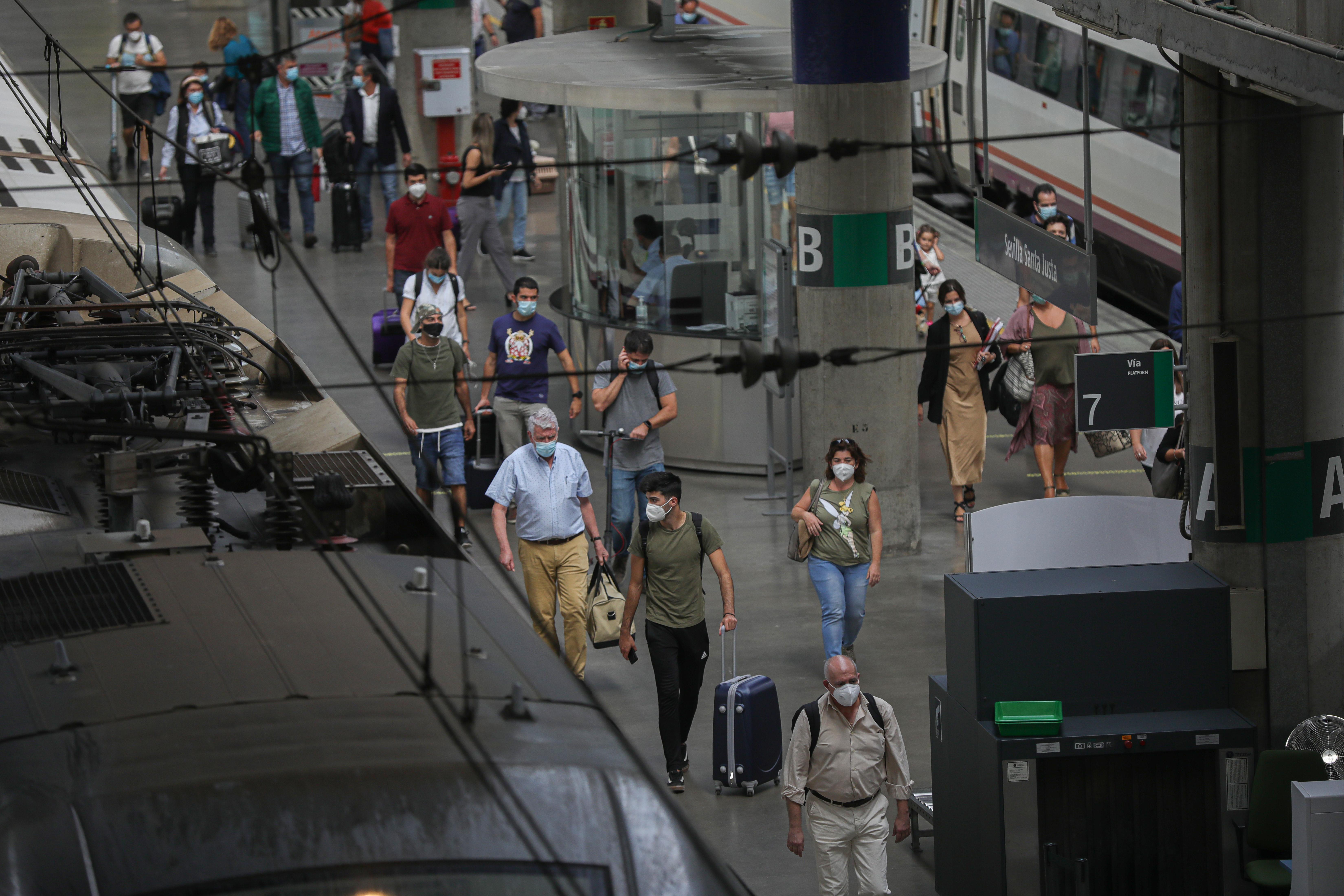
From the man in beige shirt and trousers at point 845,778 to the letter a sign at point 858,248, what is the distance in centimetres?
591

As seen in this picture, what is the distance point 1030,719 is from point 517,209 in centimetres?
1544

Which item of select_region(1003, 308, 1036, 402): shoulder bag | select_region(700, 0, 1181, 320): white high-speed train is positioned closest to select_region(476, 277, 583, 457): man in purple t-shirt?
select_region(1003, 308, 1036, 402): shoulder bag

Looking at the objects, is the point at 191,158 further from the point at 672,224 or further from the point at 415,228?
the point at 672,224

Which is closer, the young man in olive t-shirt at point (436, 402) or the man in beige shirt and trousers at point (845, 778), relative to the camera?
the man in beige shirt and trousers at point (845, 778)

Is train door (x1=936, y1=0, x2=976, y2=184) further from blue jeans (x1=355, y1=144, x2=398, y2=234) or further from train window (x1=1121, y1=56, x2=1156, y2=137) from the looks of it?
blue jeans (x1=355, y1=144, x2=398, y2=234)

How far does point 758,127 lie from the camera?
15359mm

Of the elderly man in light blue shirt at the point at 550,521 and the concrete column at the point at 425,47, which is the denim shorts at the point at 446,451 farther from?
the concrete column at the point at 425,47

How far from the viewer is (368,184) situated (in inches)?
993

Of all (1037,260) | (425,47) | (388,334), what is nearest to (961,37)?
(425,47)

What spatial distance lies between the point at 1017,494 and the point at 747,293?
289 centimetres

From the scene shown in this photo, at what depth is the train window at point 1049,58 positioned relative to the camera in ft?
64.8

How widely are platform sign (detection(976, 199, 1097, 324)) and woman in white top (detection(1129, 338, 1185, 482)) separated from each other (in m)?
2.04

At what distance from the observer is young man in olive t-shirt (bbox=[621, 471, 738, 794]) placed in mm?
9836

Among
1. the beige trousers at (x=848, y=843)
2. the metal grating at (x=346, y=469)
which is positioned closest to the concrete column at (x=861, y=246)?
the metal grating at (x=346, y=469)
